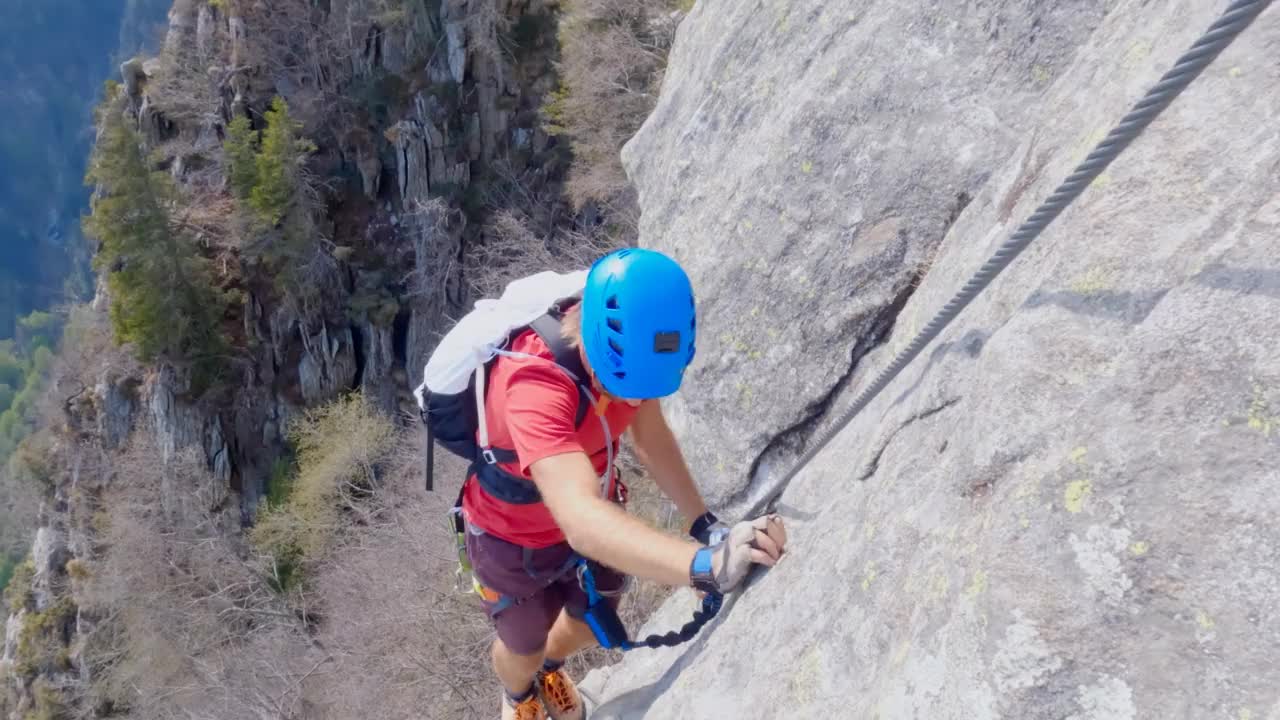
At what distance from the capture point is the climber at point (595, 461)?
1974mm

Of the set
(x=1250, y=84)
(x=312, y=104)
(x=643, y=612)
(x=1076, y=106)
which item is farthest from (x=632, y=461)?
(x=312, y=104)

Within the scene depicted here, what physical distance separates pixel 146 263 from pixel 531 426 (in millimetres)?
21555

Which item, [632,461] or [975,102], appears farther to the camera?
[632,461]

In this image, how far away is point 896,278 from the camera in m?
3.62

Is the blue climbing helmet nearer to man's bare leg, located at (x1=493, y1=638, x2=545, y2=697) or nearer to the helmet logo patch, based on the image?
the helmet logo patch

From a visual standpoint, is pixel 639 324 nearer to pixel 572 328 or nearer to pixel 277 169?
pixel 572 328

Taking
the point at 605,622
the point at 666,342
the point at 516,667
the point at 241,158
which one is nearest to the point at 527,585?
the point at 605,622

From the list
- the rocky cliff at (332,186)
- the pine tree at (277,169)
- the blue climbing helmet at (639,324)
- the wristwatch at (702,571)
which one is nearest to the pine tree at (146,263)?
the rocky cliff at (332,186)

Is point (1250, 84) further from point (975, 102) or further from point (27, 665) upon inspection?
point (27, 665)

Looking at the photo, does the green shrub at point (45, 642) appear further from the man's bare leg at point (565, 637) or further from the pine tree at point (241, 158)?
the man's bare leg at point (565, 637)

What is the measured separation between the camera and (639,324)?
2066 mm

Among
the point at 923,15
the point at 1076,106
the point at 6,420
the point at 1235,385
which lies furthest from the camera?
the point at 6,420

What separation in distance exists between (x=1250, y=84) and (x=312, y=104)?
25.1m

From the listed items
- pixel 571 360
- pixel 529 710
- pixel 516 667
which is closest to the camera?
pixel 571 360
